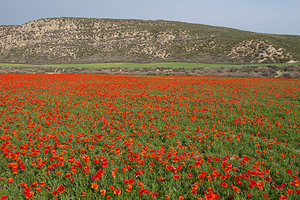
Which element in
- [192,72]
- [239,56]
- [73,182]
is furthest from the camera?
[239,56]

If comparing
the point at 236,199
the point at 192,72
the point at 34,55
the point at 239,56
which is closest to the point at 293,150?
the point at 236,199

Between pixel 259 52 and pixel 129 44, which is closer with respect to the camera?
pixel 259 52

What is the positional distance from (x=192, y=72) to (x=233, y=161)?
94.5ft

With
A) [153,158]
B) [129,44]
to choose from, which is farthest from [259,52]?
[153,158]

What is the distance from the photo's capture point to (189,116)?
718 centimetres

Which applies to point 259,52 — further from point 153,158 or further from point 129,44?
point 153,158

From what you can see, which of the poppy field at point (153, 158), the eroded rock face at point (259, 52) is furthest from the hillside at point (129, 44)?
the poppy field at point (153, 158)

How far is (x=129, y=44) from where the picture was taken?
229 ft

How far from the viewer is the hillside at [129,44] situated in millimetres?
49812

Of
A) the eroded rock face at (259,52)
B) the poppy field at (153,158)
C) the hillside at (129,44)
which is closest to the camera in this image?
the poppy field at (153,158)

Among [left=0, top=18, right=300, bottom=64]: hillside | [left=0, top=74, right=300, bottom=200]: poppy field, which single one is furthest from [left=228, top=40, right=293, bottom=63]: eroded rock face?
[left=0, top=74, right=300, bottom=200]: poppy field

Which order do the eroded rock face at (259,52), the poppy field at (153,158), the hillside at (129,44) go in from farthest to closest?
the hillside at (129,44) < the eroded rock face at (259,52) < the poppy field at (153,158)

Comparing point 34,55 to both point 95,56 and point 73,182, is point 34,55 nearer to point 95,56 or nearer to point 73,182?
point 95,56

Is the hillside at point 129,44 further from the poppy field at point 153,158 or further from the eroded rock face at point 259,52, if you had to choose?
the poppy field at point 153,158
